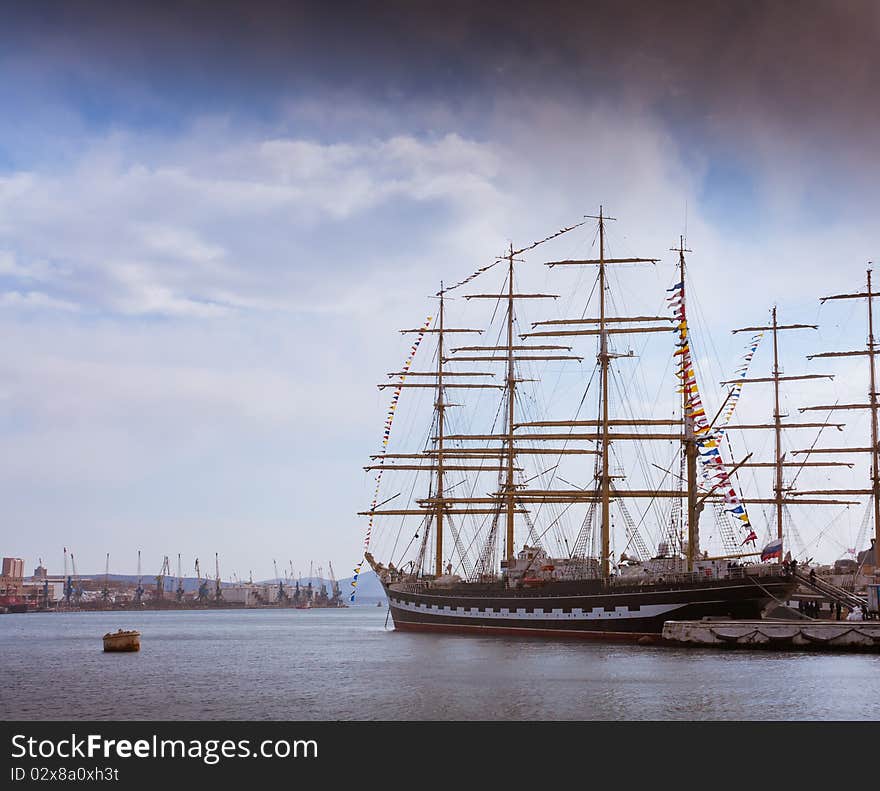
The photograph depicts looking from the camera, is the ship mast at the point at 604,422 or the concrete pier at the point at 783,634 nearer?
the concrete pier at the point at 783,634

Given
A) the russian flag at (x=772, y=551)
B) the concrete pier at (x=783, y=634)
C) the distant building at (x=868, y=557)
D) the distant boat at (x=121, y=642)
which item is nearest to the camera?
the concrete pier at (x=783, y=634)

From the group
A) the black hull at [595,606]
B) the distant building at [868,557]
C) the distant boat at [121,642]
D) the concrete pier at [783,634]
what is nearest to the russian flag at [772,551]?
the black hull at [595,606]

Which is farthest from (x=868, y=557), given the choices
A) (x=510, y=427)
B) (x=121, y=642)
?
(x=121, y=642)

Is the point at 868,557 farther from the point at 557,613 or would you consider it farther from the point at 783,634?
the point at 783,634

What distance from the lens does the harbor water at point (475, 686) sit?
1730 inches

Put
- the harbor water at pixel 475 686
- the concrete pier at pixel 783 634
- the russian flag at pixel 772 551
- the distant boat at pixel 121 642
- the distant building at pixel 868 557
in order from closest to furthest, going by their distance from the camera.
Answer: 1. the harbor water at pixel 475 686
2. the concrete pier at pixel 783 634
3. the russian flag at pixel 772 551
4. the distant boat at pixel 121 642
5. the distant building at pixel 868 557

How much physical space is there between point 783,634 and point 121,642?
56686 mm

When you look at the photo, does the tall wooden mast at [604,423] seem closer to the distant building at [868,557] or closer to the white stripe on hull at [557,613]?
the white stripe on hull at [557,613]

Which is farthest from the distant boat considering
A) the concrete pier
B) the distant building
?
the distant building

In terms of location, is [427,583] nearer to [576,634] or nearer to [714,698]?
[576,634]

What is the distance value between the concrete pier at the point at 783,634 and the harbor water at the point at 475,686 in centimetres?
103

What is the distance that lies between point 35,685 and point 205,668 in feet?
44.2

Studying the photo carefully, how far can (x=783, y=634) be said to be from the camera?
6606cm

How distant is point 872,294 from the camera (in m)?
105
